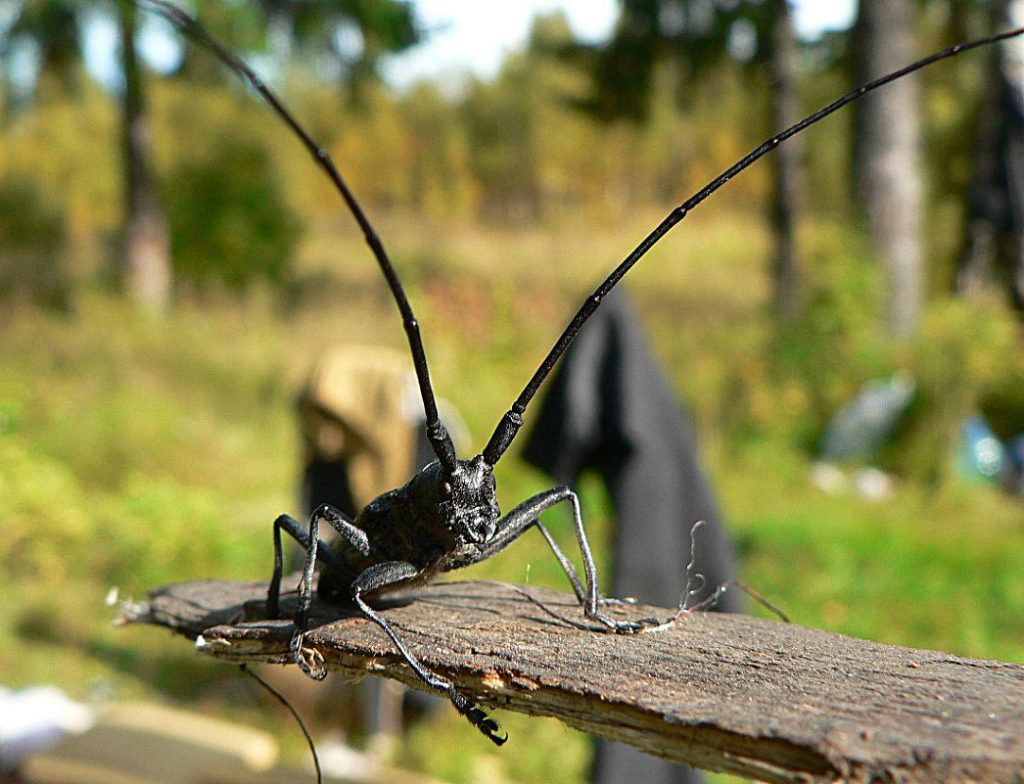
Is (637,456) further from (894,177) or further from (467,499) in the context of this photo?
(894,177)

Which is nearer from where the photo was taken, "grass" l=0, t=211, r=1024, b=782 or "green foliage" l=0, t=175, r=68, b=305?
"grass" l=0, t=211, r=1024, b=782

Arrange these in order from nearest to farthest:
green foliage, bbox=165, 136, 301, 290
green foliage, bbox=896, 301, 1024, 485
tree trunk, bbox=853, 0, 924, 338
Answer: green foliage, bbox=896, 301, 1024, 485, tree trunk, bbox=853, 0, 924, 338, green foliage, bbox=165, 136, 301, 290

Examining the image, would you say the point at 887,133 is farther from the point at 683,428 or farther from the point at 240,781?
the point at 240,781

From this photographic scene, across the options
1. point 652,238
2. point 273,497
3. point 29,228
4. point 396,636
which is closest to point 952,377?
point 273,497

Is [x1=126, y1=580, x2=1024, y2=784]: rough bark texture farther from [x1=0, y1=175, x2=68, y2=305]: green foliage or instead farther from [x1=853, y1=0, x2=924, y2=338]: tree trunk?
[x1=0, y1=175, x2=68, y2=305]: green foliage

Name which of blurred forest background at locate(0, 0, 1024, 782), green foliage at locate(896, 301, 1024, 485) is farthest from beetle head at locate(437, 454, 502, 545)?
green foliage at locate(896, 301, 1024, 485)

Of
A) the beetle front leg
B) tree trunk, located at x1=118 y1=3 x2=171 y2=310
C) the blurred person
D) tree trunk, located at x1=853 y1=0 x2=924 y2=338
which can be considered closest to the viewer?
the beetle front leg
